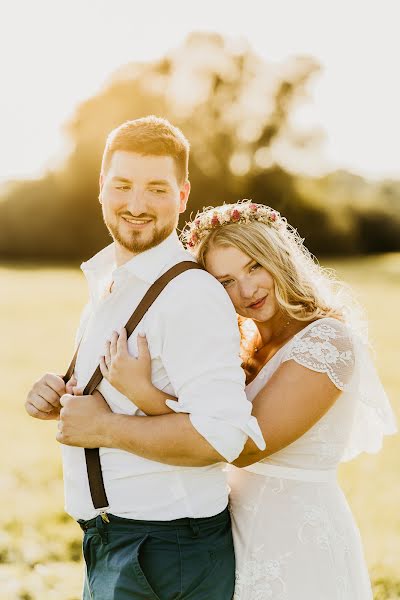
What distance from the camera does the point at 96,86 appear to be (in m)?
41.5

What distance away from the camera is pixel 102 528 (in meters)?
2.63

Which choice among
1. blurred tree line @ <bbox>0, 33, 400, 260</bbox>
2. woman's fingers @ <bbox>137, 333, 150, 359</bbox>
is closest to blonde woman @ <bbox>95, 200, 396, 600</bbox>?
woman's fingers @ <bbox>137, 333, 150, 359</bbox>

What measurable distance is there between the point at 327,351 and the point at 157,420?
90 cm

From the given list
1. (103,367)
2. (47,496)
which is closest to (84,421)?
(103,367)

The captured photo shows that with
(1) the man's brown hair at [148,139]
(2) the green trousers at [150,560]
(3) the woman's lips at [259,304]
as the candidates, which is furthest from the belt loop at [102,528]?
(1) the man's brown hair at [148,139]

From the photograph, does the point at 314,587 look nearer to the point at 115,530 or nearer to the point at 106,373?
the point at 115,530

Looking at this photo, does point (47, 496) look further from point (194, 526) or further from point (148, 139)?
point (148, 139)

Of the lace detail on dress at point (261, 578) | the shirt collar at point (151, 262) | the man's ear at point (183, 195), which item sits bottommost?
the lace detail on dress at point (261, 578)

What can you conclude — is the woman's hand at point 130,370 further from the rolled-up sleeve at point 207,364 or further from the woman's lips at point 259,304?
the woman's lips at point 259,304

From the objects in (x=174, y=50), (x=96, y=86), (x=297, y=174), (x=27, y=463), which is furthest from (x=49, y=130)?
(x=27, y=463)

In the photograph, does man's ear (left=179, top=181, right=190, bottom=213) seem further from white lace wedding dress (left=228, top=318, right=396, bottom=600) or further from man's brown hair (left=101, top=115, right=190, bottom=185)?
white lace wedding dress (left=228, top=318, right=396, bottom=600)

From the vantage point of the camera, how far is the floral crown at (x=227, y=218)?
346 centimetres

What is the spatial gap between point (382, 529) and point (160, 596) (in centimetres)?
406

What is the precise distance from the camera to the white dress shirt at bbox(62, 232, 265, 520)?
2.47 meters
